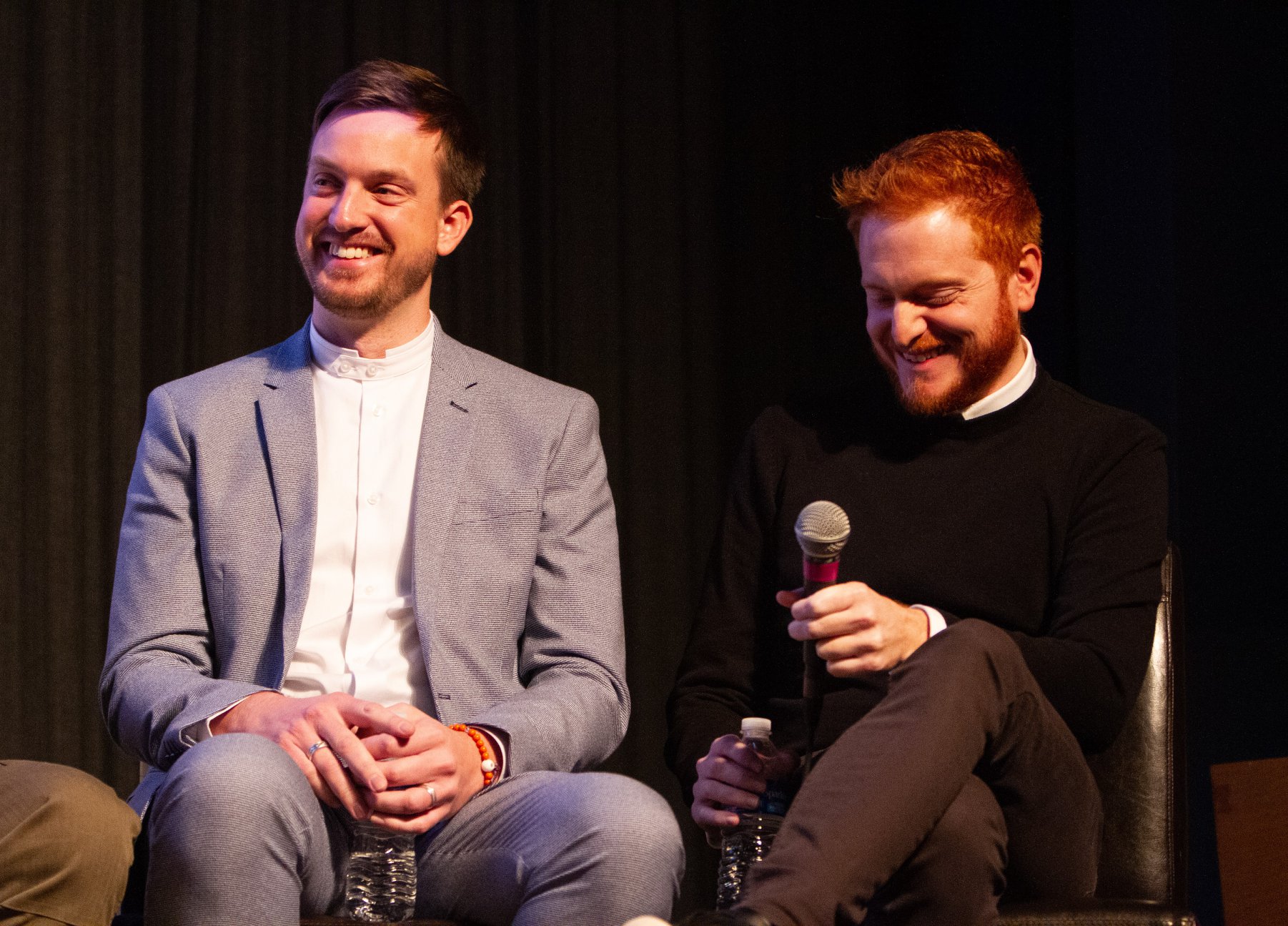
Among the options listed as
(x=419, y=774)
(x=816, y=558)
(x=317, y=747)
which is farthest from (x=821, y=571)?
(x=317, y=747)

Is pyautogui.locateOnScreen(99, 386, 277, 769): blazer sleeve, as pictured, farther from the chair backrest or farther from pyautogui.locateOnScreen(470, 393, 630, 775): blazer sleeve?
the chair backrest

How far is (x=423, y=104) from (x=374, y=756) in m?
1.07

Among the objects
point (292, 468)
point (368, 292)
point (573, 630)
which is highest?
point (368, 292)

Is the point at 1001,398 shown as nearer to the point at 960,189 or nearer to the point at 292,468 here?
the point at 960,189

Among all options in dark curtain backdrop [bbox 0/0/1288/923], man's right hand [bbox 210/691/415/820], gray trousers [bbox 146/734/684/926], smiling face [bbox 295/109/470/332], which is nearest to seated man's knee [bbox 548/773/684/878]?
gray trousers [bbox 146/734/684/926]

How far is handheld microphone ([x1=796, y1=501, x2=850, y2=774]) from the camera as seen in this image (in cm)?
164

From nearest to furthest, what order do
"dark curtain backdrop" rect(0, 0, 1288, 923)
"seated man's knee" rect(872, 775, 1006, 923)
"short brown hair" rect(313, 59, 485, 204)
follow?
"seated man's knee" rect(872, 775, 1006, 923) < "short brown hair" rect(313, 59, 485, 204) < "dark curtain backdrop" rect(0, 0, 1288, 923)

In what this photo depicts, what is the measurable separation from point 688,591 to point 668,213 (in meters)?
1.02

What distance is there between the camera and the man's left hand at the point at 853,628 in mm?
1706

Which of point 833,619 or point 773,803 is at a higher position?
point 833,619

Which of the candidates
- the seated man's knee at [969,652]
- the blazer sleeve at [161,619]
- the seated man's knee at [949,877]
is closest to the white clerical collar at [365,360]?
the blazer sleeve at [161,619]

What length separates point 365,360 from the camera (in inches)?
86.0

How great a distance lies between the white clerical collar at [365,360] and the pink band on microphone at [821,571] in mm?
804

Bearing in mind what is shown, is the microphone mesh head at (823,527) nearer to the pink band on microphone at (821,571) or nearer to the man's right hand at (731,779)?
the pink band on microphone at (821,571)
